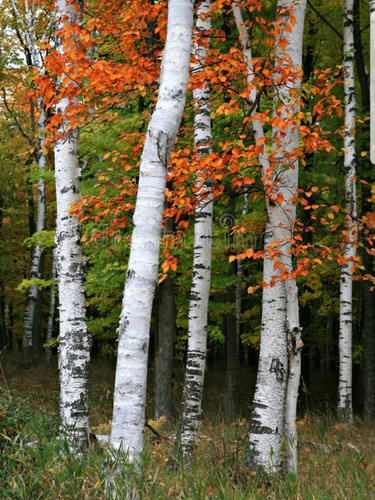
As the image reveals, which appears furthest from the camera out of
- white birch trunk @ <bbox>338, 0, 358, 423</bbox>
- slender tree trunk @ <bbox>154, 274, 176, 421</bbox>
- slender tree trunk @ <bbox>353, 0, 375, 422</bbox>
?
slender tree trunk @ <bbox>353, 0, 375, 422</bbox>

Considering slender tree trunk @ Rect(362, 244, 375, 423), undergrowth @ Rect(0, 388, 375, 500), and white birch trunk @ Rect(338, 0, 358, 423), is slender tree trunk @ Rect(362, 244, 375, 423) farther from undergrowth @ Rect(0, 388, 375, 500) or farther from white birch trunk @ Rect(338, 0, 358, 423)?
undergrowth @ Rect(0, 388, 375, 500)

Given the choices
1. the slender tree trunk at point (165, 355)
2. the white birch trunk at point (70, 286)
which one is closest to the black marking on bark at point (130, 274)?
the white birch trunk at point (70, 286)

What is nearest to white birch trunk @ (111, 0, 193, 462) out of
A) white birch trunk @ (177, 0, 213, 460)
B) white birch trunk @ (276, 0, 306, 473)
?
white birch trunk @ (276, 0, 306, 473)

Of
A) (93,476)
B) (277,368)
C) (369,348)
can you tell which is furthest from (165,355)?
(93,476)

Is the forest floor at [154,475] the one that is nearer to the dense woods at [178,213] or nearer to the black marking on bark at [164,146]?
the dense woods at [178,213]

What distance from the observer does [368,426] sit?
10352 mm

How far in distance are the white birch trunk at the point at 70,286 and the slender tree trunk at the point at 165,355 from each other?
20.5 feet

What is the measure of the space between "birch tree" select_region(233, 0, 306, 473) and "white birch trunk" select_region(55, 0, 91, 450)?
6.22 feet

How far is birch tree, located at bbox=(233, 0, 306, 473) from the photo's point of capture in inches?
213

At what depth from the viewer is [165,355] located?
12062 mm

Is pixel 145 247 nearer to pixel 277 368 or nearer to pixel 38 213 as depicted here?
pixel 277 368

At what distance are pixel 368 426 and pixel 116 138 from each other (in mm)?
7734

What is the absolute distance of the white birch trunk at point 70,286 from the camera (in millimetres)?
5668

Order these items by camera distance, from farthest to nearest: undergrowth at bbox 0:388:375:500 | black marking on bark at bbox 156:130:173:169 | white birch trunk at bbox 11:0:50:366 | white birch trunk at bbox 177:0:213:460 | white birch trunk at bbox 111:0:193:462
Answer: white birch trunk at bbox 11:0:50:366, white birch trunk at bbox 177:0:213:460, black marking on bark at bbox 156:130:173:169, white birch trunk at bbox 111:0:193:462, undergrowth at bbox 0:388:375:500
